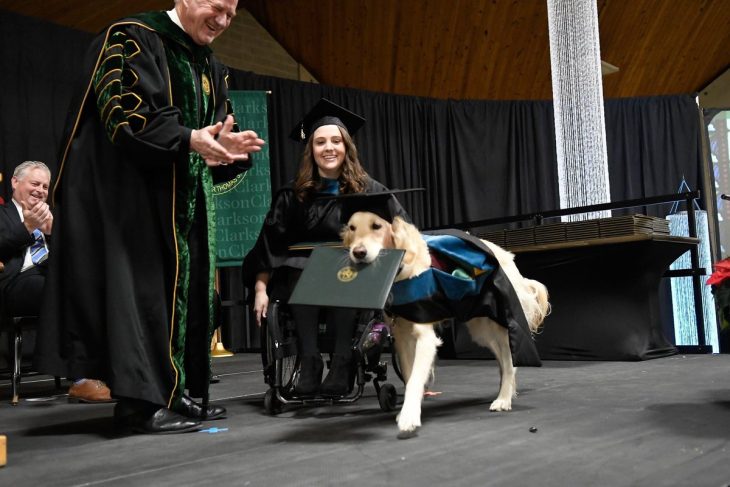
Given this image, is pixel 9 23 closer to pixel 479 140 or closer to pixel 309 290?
pixel 309 290

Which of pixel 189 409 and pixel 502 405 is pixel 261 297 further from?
pixel 502 405

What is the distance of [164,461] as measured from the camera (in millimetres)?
2006

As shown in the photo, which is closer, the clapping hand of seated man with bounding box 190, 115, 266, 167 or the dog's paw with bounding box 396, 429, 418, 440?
the dog's paw with bounding box 396, 429, 418, 440

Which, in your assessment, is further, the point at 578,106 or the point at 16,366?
the point at 578,106

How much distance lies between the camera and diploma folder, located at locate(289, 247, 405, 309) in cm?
214

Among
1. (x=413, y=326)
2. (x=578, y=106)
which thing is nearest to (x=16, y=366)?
(x=413, y=326)

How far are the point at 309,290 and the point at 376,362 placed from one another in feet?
3.01

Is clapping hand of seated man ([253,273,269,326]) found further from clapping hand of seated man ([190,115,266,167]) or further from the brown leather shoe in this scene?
the brown leather shoe

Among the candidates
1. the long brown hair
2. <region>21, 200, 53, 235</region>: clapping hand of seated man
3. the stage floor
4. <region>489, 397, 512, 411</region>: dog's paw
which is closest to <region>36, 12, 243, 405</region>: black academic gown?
the stage floor

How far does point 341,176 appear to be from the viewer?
3.15 metres

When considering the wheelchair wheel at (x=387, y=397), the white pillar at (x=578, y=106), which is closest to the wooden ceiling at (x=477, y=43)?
the white pillar at (x=578, y=106)

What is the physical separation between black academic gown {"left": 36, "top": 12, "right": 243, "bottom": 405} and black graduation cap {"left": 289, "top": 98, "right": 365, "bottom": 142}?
29.5 inches

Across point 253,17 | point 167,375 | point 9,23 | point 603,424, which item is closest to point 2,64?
point 9,23

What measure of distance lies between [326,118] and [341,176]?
0.27 m
